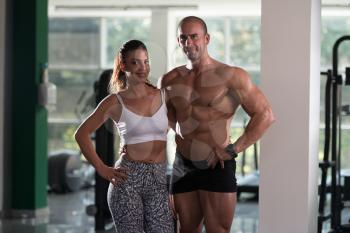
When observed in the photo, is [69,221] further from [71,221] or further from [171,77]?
[171,77]

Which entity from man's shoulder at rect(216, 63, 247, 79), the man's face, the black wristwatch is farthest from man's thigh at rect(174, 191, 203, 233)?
the man's face

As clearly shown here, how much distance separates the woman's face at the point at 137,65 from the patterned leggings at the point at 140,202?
0.40m

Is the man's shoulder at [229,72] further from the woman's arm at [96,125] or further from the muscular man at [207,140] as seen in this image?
the woman's arm at [96,125]

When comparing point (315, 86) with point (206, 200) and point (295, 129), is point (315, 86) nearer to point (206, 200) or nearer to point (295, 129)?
point (295, 129)

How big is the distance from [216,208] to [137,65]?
89 cm

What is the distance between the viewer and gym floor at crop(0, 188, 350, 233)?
776 cm

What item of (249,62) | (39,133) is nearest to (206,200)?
(39,133)

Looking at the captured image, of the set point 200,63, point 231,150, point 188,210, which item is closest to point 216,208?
point 188,210

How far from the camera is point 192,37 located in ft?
13.1

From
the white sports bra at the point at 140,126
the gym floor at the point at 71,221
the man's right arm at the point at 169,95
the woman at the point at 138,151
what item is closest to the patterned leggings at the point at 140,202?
the woman at the point at 138,151

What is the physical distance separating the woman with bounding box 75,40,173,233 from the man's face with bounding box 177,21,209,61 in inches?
11.0

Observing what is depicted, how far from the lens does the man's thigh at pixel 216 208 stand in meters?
4.18

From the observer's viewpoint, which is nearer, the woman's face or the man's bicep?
the woman's face

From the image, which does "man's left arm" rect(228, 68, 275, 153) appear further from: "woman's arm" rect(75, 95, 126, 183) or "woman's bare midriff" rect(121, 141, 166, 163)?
"woman's arm" rect(75, 95, 126, 183)
